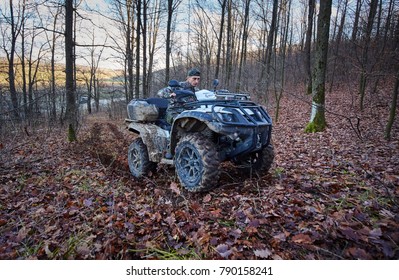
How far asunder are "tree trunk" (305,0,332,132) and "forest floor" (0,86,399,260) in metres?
2.43

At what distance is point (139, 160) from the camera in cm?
491

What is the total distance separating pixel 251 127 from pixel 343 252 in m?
1.81

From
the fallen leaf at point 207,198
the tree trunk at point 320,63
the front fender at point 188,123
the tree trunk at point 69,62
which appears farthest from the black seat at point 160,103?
the tree trunk at point 320,63

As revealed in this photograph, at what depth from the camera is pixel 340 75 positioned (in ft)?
60.1

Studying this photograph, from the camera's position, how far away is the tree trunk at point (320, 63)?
758 cm

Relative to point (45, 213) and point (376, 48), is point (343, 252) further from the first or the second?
point (376, 48)

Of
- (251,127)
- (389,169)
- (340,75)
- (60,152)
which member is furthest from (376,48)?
(60,152)

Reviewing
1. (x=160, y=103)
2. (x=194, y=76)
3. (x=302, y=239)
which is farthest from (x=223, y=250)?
(x=194, y=76)

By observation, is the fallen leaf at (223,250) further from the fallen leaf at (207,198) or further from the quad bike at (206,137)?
the quad bike at (206,137)

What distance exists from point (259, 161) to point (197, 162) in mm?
1204

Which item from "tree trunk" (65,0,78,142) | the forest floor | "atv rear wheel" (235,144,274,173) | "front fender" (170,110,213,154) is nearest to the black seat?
"front fender" (170,110,213,154)

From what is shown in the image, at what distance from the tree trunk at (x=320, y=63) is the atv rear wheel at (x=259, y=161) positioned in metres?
4.50

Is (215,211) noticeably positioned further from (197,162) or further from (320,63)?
(320,63)

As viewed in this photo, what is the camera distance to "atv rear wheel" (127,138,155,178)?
4762 mm
